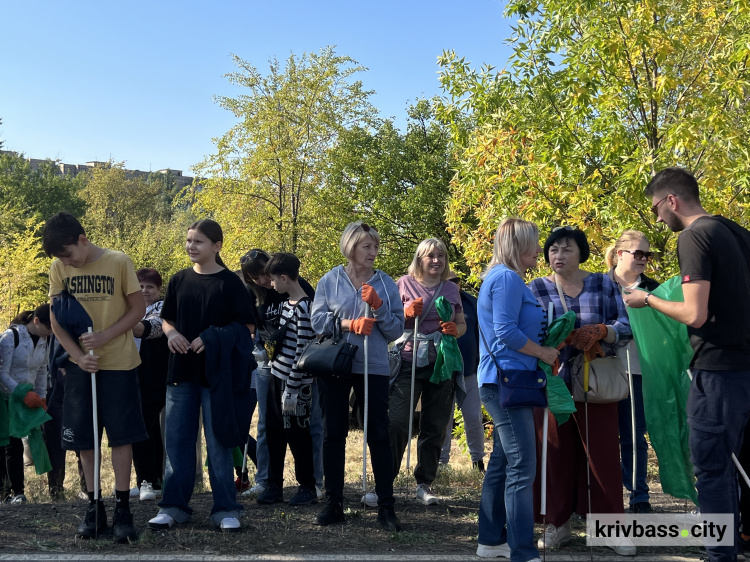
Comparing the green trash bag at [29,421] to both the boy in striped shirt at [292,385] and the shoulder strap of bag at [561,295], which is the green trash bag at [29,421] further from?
the shoulder strap of bag at [561,295]

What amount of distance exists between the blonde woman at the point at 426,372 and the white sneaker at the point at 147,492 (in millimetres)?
2018

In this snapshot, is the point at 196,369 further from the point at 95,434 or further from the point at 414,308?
the point at 414,308

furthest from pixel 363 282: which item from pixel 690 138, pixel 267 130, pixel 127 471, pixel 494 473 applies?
pixel 267 130

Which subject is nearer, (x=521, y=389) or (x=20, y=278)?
(x=521, y=389)

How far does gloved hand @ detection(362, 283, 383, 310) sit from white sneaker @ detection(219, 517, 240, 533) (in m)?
1.68

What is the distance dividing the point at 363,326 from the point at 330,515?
130cm

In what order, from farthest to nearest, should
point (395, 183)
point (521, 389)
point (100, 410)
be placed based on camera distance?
point (395, 183), point (100, 410), point (521, 389)

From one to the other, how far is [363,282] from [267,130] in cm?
1753

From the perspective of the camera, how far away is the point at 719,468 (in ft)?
13.0

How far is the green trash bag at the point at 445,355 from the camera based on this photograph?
5922 mm

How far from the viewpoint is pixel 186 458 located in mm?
5188

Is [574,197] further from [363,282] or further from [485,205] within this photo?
[363,282]

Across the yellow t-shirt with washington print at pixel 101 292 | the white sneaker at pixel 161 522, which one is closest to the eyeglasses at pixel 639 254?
the yellow t-shirt with washington print at pixel 101 292

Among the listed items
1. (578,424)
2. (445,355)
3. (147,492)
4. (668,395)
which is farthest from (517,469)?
(147,492)
